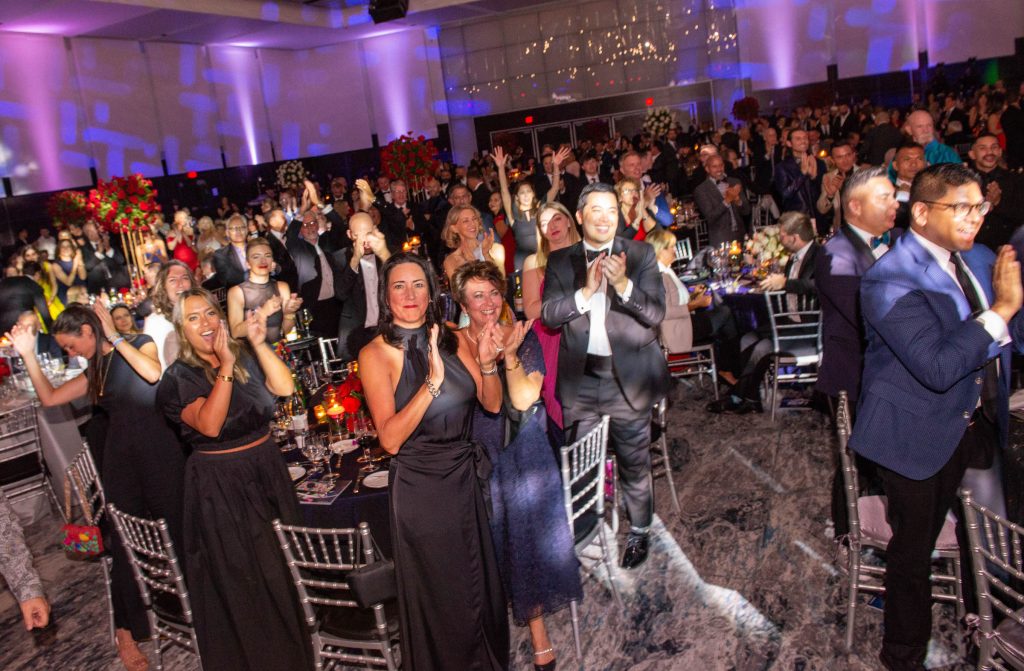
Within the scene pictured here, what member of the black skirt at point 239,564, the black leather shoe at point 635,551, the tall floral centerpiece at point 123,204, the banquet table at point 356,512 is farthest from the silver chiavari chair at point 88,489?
the tall floral centerpiece at point 123,204

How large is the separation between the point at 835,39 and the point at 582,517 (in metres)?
15.4

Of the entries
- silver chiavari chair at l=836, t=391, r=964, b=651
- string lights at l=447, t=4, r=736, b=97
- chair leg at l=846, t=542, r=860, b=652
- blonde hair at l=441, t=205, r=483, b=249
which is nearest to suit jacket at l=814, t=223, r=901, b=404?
silver chiavari chair at l=836, t=391, r=964, b=651

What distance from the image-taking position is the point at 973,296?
8.30 ft

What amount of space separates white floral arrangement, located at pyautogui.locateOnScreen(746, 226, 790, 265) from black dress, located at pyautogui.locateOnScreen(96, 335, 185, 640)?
4.24m

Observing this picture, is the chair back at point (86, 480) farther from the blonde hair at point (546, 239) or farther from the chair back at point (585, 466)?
the blonde hair at point (546, 239)

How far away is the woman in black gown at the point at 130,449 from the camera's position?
3.30 metres

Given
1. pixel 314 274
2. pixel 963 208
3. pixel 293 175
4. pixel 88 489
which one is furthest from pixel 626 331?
pixel 293 175

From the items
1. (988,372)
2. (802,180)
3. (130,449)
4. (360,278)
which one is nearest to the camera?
(988,372)

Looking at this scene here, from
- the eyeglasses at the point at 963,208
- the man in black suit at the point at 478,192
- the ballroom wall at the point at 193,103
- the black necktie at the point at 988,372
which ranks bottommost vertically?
the black necktie at the point at 988,372

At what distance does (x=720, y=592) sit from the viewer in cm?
353

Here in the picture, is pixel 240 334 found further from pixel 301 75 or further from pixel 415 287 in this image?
pixel 301 75

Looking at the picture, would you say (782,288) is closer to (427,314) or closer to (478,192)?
(427,314)

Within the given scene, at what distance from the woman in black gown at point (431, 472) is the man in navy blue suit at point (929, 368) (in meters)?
1.20

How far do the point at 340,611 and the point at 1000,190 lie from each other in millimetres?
4881
